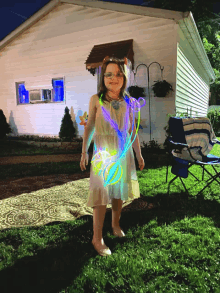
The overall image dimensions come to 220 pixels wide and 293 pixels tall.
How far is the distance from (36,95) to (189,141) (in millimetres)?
7934

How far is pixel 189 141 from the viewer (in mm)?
3900

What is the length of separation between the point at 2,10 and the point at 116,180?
14.8 metres

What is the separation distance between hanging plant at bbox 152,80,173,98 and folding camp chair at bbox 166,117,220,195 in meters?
2.71

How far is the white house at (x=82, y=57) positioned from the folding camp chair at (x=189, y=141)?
292 centimetres

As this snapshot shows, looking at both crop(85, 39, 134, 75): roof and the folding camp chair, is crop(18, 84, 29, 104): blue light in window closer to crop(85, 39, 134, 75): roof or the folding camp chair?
crop(85, 39, 134, 75): roof

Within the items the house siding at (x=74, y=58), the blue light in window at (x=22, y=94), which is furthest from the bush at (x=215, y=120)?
the blue light in window at (x=22, y=94)

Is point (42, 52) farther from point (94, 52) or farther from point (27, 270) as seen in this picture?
point (27, 270)

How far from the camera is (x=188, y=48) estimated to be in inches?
334

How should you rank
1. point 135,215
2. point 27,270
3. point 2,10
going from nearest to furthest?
point 27,270 < point 135,215 < point 2,10

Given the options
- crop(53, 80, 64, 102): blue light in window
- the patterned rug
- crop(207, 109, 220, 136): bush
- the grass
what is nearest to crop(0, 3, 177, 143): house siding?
crop(53, 80, 64, 102): blue light in window

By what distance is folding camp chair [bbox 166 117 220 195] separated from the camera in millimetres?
3428

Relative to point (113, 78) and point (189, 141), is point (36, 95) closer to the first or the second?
point (189, 141)

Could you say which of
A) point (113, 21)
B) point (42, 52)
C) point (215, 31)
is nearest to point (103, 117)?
point (113, 21)

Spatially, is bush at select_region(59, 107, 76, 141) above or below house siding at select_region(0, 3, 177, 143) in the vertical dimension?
below
